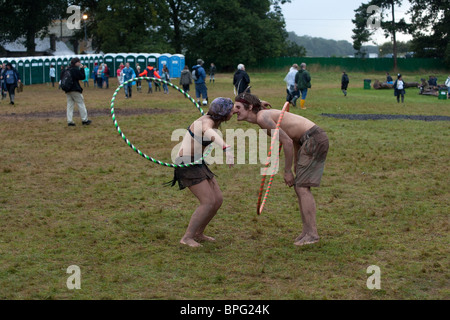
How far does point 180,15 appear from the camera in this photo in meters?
75.6

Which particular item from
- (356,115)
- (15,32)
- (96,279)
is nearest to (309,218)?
(96,279)

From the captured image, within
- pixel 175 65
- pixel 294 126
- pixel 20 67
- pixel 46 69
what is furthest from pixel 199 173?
pixel 175 65

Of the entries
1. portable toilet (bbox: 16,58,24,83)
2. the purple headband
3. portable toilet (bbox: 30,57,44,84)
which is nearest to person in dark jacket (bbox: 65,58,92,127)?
the purple headband

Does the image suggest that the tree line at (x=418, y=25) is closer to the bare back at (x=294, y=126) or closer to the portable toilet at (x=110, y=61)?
the portable toilet at (x=110, y=61)

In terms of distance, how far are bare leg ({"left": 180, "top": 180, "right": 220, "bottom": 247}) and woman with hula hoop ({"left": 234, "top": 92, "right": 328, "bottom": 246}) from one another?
3.05ft

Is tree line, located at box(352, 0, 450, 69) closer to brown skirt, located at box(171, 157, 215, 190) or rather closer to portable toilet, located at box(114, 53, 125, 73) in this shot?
portable toilet, located at box(114, 53, 125, 73)

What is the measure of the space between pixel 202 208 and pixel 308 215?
4.37 feet

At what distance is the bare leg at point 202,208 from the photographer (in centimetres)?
709

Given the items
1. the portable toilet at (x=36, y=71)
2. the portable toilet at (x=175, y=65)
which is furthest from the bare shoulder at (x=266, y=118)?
the portable toilet at (x=175, y=65)

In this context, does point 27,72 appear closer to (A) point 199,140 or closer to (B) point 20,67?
(B) point 20,67

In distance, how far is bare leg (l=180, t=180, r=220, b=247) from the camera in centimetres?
709

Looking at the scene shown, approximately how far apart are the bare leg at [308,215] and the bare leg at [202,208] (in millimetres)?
1088

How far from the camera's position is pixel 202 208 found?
7.12 metres

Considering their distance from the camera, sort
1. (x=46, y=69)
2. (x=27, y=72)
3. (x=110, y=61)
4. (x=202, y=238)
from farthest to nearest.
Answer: (x=110, y=61)
(x=46, y=69)
(x=27, y=72)
(x=202, y=238)
